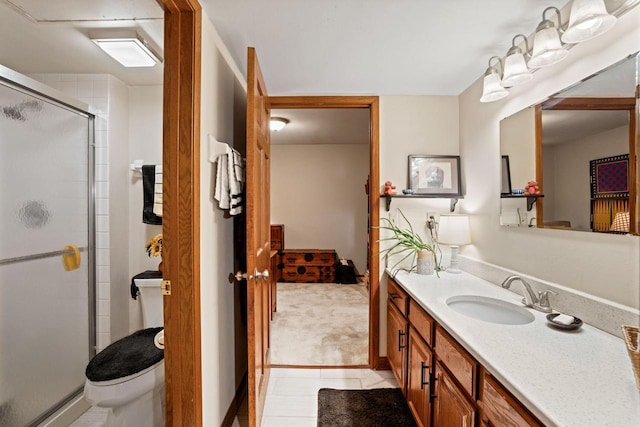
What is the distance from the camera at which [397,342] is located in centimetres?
192

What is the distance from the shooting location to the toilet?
4.67 ft

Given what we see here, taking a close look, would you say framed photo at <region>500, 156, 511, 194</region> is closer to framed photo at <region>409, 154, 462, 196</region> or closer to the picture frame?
the picture frame

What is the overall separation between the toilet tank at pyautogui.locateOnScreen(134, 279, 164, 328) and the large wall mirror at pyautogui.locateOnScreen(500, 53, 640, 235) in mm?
2382

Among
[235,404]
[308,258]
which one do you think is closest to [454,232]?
[235,404]

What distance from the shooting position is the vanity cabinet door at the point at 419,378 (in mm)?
1386

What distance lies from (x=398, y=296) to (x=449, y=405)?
0.80 m

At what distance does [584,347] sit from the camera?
3.14ft

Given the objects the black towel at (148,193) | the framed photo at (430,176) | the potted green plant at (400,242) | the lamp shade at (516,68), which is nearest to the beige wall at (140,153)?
the black towel at (148,193)

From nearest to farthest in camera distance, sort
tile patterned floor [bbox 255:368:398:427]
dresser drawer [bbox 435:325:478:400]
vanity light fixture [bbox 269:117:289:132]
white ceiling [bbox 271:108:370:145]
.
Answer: dresser drawer [bbox 435:325:478:400] < tile patterned floor [bbox 255:368:398:427] < white ceiling [bbox 271:108:370:145] < vanity light fixture [bbox 269:117:289:132]

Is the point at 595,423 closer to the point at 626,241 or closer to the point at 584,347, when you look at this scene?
the point at 584,347

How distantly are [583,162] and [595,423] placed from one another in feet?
3.51

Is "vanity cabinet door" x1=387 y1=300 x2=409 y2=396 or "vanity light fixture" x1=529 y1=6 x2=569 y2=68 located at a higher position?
"vanity light fixture" x1=529 y1=6 x2=569 y2=68

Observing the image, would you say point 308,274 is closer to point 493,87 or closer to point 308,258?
point 308,258

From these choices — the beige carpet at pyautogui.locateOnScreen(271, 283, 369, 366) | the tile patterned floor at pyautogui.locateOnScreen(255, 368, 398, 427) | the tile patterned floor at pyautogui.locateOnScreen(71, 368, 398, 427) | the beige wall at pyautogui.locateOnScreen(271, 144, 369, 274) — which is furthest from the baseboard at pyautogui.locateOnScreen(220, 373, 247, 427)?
the beige wall at pyautogui.locateOnScreen(271, 144, 369, 274)
